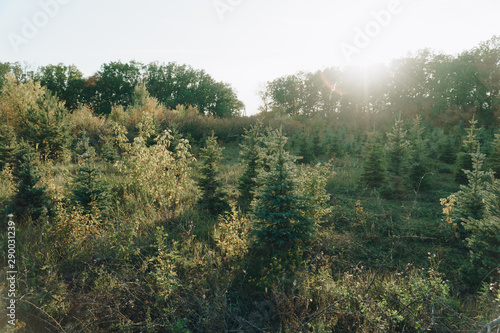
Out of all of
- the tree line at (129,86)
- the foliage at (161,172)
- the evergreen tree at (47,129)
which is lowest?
the foliage at (161,172)

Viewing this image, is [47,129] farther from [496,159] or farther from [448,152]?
[448,152]

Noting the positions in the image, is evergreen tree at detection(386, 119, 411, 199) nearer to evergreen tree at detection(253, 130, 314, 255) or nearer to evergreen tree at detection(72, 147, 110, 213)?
evergreen tree at detection(253, 130, 314, 255)

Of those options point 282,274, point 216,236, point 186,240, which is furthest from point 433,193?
point 186,240

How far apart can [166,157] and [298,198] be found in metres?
3.35

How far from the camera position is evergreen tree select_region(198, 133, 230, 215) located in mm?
6238

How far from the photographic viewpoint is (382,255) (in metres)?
4.55

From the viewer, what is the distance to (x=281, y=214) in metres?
4.07

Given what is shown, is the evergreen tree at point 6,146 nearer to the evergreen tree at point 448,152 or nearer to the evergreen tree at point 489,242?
the evergreen tree at point 489,242

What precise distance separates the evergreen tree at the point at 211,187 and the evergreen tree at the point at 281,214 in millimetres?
2072

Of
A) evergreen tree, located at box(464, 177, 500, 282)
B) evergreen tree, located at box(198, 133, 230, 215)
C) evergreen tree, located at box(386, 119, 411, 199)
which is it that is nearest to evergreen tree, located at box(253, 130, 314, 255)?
evergreen tree, located at box(198, 133, 230, 215)

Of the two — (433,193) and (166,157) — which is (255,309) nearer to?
(166,157)

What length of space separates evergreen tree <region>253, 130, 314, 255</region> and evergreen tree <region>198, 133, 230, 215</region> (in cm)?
207

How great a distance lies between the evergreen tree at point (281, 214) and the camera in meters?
4.16

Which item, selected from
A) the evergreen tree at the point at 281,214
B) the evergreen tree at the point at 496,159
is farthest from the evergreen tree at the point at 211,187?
the evergreen tree at the point at 496,159
